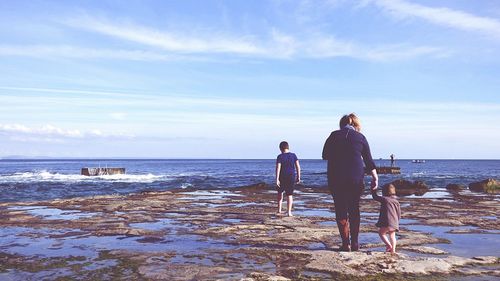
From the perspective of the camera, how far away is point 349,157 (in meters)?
7.35

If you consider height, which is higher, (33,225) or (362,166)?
(362,166)

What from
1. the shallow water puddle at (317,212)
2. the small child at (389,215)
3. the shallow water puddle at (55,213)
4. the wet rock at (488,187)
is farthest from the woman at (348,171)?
the wet rock at (488,187)

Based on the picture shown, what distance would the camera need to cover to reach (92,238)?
910cm

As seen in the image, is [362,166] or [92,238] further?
[92,238]

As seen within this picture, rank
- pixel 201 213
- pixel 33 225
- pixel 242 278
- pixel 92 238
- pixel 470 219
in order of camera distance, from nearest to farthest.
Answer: pixel 242 278, pixel 92 238, pixel 33 225, pixel 470 219, pixel 201 213

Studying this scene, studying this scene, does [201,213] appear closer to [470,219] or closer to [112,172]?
[470,219]

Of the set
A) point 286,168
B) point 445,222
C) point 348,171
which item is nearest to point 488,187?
point 445,222

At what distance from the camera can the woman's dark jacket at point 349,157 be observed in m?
7.34

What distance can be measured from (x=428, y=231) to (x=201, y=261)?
578 cm

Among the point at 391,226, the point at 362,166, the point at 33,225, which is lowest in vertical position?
the point at 33,225

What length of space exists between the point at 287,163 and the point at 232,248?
423 centimetres

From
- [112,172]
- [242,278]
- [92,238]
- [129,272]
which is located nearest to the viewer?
[242,278]

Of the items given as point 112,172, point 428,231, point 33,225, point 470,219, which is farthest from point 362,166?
point 112,172

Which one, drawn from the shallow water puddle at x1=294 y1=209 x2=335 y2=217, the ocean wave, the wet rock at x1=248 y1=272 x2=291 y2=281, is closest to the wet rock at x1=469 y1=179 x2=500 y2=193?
the shallow water puddle at x1=294 y1=209 x2=335 y2=217
